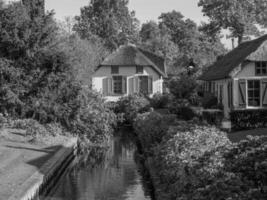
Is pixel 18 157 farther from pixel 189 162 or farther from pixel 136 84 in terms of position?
pixel 136 84

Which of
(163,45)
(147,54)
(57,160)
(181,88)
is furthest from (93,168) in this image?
(163,45)

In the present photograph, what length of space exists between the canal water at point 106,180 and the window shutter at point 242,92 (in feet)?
32.5

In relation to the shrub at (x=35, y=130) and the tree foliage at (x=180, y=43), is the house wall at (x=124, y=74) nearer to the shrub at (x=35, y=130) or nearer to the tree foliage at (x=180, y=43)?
the tree foliage at (x=180, y=43)

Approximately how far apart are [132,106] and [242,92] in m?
9.27

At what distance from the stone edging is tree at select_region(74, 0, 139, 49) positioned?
5313 cm

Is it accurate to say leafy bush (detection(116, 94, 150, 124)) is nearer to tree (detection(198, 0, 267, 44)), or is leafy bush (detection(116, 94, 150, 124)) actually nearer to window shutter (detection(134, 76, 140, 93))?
window shutter (detection(134, 76, 140, 93))

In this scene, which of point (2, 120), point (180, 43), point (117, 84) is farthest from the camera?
point (180, 43)

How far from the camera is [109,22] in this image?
71562 millimetres

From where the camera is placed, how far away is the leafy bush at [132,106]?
34.9 meters

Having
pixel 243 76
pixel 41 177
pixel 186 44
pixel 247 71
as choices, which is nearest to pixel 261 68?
pixel 247 71

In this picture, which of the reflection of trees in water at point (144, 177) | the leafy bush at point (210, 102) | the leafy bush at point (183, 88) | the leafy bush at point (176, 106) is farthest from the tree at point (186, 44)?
the reflection of trees in water at point (144, 177)

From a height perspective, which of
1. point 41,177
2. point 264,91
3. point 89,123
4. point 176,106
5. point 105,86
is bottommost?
point 41,177

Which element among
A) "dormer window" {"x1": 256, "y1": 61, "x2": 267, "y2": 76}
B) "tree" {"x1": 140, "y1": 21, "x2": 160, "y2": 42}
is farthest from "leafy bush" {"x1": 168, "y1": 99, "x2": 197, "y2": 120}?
"tree" {"x1": 140, "y1": 21, "x2": 160, "y2": 42}

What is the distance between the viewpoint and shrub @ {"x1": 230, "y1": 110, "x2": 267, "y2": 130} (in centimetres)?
2394
